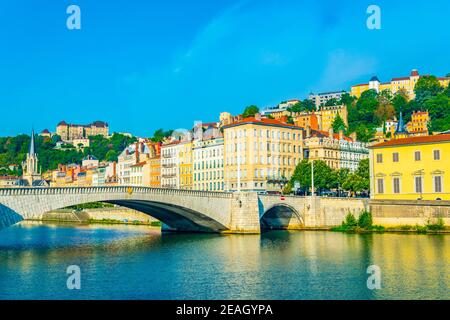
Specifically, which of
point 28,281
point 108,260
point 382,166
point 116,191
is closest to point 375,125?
point 382,166

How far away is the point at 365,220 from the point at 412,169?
7036 mm

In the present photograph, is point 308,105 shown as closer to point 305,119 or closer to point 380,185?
point 305,119

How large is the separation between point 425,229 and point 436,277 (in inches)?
1093

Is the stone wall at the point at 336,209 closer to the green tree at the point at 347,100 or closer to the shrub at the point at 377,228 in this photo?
the shrub at the point at 377,228

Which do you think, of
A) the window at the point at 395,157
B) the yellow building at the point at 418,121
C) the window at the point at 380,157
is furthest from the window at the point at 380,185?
the yellow building at the point at 418,121

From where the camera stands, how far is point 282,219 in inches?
2766

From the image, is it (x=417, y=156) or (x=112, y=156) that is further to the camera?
(x=112, y=156)

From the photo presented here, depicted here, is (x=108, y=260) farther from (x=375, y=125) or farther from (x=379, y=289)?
(x=375, y=125)

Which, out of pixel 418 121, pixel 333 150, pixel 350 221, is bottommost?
pixel 350 221

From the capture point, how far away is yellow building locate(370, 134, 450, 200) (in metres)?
61.9

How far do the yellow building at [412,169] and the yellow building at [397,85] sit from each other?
113 m

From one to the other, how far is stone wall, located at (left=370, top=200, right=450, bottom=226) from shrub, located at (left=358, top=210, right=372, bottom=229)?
473 mm

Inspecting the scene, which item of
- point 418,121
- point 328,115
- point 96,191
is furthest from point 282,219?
point 328,115

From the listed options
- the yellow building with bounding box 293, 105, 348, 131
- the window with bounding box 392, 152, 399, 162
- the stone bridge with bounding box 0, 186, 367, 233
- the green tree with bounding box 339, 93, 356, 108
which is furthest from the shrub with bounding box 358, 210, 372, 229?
the green tree with bounding box 339, 93, 356, 108
